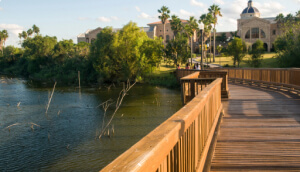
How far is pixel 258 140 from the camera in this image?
641 cm

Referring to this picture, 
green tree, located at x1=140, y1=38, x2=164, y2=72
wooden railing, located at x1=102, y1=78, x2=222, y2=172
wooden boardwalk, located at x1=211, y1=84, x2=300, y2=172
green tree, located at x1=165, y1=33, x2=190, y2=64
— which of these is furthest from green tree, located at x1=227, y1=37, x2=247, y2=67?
wooden railing, located at x1=102, y1=78, x2=222, y2=172

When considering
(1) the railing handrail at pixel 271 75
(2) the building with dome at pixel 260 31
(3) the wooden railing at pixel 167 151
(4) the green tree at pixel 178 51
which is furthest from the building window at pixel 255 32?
(3) the wooden railing at pixel 167 151

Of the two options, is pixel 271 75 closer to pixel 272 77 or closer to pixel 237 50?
pixel 272 77

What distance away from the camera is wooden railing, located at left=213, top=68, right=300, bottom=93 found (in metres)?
15.3

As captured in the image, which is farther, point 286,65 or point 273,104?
point 286,65

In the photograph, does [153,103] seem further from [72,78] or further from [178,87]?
[72,78]

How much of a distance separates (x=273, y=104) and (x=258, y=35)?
248 feet

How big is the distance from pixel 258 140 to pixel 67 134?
41.1 ft

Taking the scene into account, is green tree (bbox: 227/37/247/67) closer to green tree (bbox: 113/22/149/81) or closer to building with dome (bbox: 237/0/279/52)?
green tree (bbox: 113/22/149/81)

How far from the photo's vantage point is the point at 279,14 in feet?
270

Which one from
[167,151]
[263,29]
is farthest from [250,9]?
[167,151]

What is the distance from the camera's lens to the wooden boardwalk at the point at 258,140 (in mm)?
4973

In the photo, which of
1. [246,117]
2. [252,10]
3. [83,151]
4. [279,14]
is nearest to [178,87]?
[83,151]

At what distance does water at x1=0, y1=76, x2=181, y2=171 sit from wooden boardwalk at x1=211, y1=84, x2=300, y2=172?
20.4 ft
